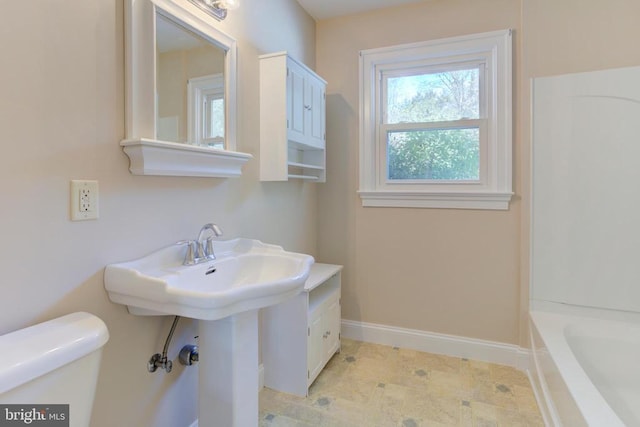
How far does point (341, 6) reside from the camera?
2539 mm

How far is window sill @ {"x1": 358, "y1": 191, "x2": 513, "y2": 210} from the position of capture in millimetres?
2320

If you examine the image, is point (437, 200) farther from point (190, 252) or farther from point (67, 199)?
point (67, 199)

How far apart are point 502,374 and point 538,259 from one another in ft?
2.52

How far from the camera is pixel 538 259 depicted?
2.20 meters

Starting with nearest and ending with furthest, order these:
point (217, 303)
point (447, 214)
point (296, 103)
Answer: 1. point (217, 303)
2. point (296, 103)
3. point (447, 214)

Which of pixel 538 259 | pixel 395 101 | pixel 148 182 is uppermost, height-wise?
pixel 395 101

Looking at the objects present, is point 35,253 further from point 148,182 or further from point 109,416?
point 109,416

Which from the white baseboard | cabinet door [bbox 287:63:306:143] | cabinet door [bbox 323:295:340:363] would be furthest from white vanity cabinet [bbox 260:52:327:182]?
the white baseboard

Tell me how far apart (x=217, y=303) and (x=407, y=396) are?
146 centimetres

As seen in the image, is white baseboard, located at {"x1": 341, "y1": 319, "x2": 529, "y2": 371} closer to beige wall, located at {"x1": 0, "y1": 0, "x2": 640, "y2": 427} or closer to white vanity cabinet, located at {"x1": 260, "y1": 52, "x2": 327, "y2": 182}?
beige wall, located at {"x1": 0, "y1": 0, "x2": 640, "y2": 427}

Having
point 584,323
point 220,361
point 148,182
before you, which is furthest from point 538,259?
point 148,182

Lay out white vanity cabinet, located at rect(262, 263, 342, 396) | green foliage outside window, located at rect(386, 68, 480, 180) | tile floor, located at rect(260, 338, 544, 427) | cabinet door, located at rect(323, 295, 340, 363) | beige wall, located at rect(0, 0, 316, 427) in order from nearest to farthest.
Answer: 1. beige wall, located at rect(0, 0, 316, 427)
2. tile floor, located at rect(260, 338, 544, 427)
3. white vanity cabinet, located at rect(262, 263, 342, 396)
4. cabinet door, located at rect(323, 295, 340, 363)
5. green foliage outside window, located at rect(386, 68, 480, 180)

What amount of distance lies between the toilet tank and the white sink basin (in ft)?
0.52

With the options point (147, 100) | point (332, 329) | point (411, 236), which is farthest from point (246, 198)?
point (411, 236)
